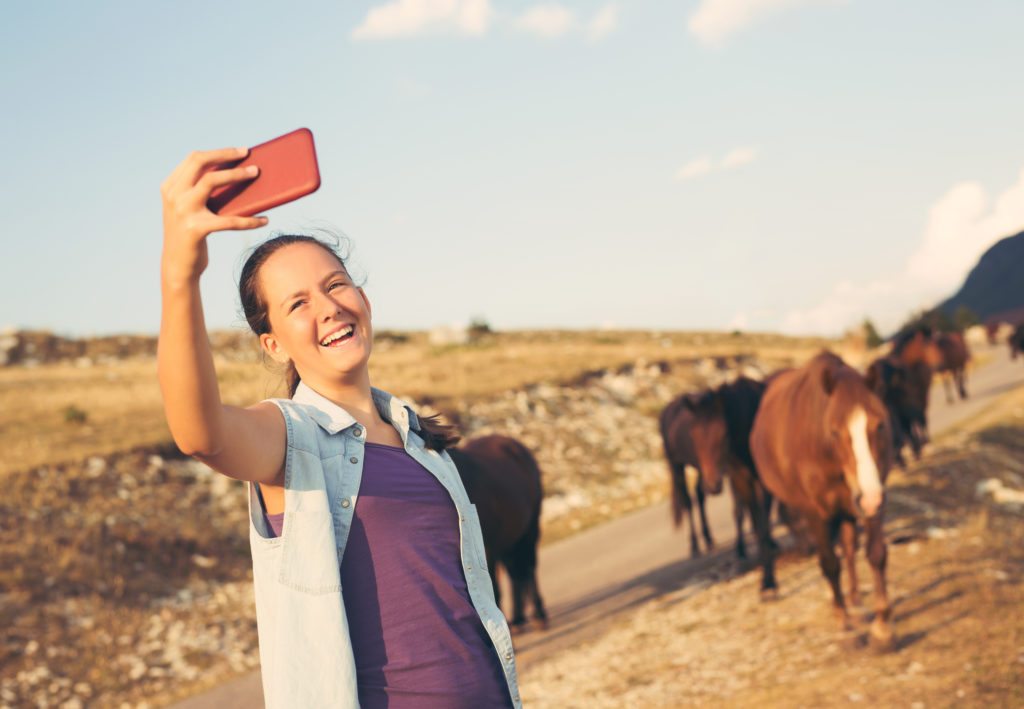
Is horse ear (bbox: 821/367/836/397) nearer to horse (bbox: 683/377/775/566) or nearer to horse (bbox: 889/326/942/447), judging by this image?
horse (bbox: 683/377/775/566)

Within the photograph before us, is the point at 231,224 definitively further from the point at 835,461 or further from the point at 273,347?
the point at 835,461

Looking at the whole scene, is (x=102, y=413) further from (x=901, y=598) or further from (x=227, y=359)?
(x=901, y=598)

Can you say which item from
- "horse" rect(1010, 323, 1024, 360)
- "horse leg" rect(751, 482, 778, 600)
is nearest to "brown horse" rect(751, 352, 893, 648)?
"horse leg" rect(751, 482, 778, 600)

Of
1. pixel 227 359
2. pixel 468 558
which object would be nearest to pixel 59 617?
pixel 468 558

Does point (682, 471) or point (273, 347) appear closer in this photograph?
point (273, 347)

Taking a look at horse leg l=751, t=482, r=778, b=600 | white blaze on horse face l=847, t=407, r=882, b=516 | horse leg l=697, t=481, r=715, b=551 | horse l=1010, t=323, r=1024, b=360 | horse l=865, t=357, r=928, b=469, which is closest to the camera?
white blaze on horse face l=847, t=407, r=882, b=516

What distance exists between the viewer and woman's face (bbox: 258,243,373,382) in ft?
6.94

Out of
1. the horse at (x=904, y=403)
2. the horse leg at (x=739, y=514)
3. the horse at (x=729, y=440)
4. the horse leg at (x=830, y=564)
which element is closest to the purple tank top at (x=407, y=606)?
the horse leg at (x=830, y=564)

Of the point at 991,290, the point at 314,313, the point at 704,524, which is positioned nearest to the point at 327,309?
the point at 314,313

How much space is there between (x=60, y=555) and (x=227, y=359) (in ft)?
75.2

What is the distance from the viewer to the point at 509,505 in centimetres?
808

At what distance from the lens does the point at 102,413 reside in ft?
63.4

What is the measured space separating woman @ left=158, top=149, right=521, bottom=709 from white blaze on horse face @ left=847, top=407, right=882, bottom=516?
4.40 metres

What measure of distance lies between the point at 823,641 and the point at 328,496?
19.1 feet
